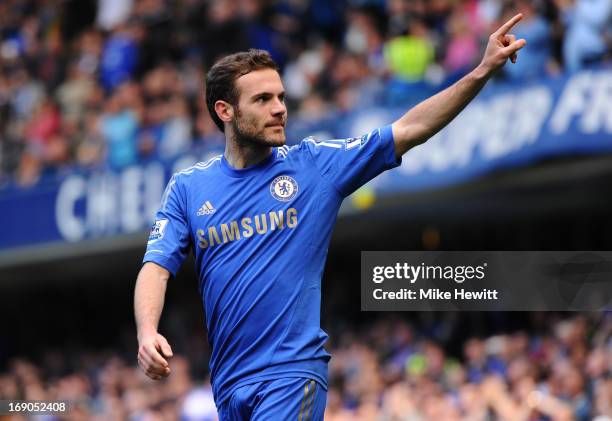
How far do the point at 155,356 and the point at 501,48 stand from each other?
174 cm

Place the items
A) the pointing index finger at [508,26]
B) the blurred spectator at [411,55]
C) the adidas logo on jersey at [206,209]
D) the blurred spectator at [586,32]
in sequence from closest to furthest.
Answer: the pointing index finger at [508,26]
the adidas logo on jersey at [206,209]
the blurred spectator at [586,32]
the blurred spectator at [411,55]

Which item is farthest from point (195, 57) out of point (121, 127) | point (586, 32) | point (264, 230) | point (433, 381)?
point (264, 230)

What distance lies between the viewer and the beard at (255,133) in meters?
5.21

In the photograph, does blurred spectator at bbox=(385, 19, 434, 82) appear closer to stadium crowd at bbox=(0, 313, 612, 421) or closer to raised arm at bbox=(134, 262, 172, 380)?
stadium crowd at bbox=(0, 313, 612, 421)

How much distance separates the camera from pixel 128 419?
49.4ft

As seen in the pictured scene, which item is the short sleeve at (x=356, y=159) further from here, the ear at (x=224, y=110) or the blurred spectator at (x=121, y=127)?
the blurred spectator at (x=121, y=127)

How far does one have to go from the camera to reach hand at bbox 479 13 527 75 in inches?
193

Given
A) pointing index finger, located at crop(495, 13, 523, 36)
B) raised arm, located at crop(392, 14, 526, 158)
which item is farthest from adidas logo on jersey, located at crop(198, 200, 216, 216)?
pointing index finger, located at crop(495, 13, 523, 36)

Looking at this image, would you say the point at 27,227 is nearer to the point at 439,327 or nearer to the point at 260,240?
the point at 439,327

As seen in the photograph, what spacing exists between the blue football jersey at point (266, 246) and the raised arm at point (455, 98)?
0.29 feet

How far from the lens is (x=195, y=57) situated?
17.6m

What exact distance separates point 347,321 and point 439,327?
2.30 meters

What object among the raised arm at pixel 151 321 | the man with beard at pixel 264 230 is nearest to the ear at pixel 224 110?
the man with beard at pixel 264 230

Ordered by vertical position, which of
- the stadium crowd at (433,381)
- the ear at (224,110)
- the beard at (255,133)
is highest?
the ear at (224,110)
